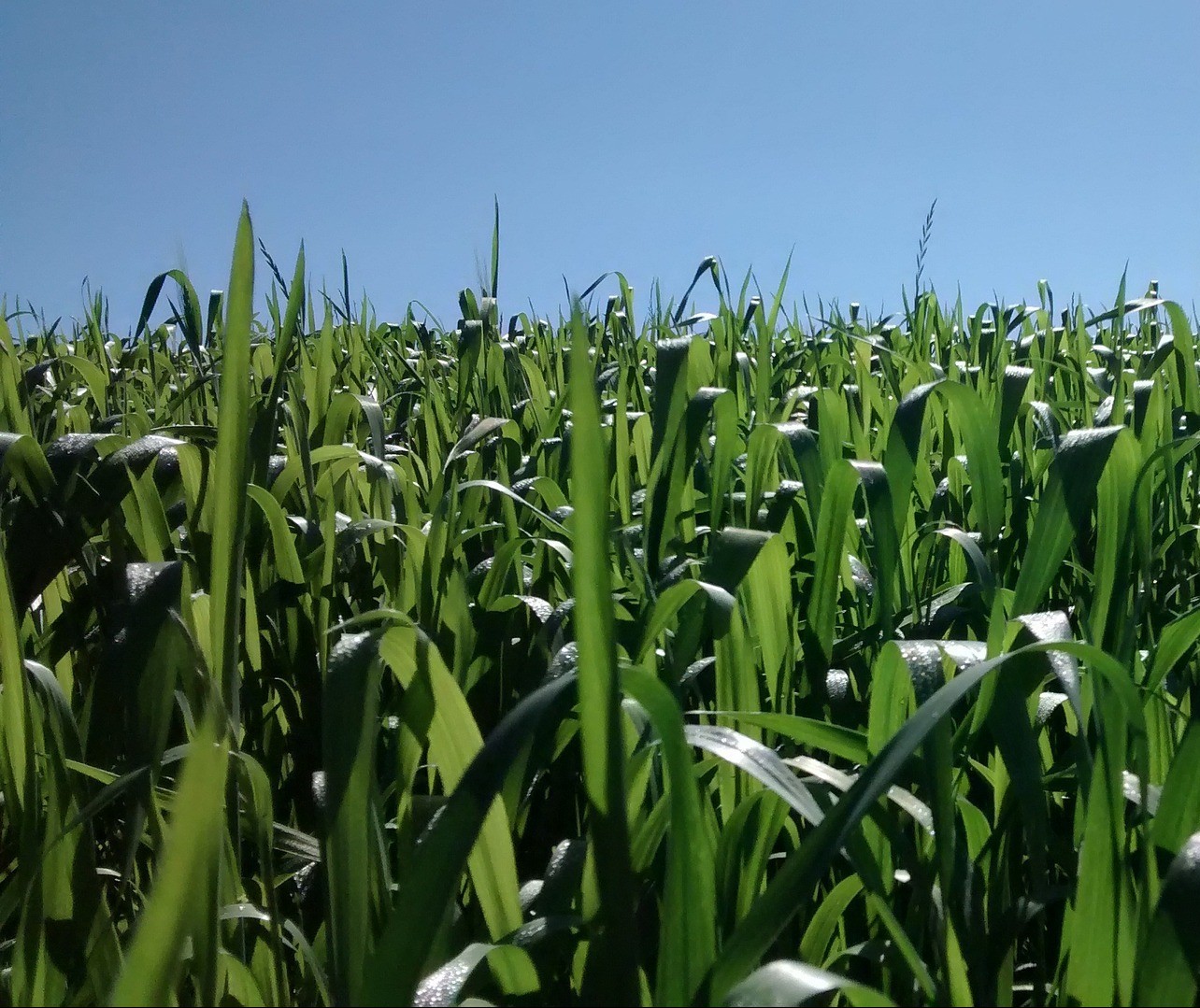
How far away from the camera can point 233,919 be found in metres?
0.66

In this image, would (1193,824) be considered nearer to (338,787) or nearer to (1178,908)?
(1178,908)

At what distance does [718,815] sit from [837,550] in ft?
0.81

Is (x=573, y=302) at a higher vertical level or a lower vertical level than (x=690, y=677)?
higher

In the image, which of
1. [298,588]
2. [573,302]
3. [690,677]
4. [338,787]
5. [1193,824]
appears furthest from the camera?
[298,588]

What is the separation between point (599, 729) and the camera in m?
0.38

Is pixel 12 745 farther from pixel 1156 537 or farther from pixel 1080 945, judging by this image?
pixel 1156 537

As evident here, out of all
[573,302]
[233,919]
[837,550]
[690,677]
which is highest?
[573,302]

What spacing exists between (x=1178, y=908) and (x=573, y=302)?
349 millimetres

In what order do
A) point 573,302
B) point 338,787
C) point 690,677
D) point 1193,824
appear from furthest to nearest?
1. point 690,677
2. point 1193,824
3. point 338,787
4. point 573,302

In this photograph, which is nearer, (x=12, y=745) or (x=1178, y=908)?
(x=1178, y=908)

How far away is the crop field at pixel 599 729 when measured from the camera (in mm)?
428

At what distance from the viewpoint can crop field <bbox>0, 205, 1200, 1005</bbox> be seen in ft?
1.40

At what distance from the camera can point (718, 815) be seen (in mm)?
749

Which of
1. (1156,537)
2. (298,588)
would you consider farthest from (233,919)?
(1156,537)
